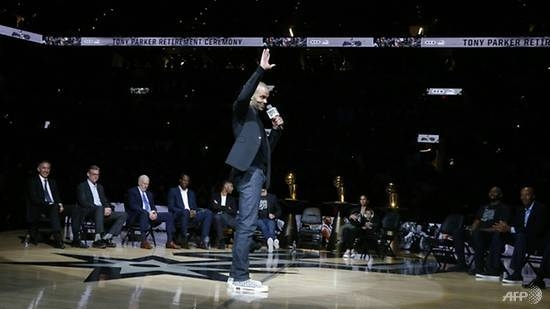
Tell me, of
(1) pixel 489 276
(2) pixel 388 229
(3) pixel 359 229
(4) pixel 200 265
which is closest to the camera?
(4) pixel 200 265

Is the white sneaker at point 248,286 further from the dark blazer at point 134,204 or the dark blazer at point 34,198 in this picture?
the dark blazer at point 134,204

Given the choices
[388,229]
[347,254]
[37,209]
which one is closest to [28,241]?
[37,209]

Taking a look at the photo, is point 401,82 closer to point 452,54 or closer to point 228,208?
point 452,54

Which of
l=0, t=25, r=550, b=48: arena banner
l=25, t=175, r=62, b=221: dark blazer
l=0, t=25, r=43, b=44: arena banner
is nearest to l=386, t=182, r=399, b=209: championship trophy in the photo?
l=0, t=25, r=550, b=48: arena banner

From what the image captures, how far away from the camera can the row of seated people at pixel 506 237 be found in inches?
245

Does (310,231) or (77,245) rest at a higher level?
(310,231)

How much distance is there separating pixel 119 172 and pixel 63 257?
6788 mm

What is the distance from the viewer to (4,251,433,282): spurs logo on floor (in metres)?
5.05

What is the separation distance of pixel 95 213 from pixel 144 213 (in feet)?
2.14

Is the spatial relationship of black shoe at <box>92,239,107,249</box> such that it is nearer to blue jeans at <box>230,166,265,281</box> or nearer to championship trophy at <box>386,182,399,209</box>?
blue jeans at <box>230,166,265,281</box>

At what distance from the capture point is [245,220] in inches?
168

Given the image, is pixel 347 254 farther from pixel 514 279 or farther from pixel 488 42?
pixel 488 42

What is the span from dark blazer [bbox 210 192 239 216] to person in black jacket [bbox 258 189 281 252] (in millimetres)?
383

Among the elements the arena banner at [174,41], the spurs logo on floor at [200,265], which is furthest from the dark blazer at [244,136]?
the arena banner at [174,41]
